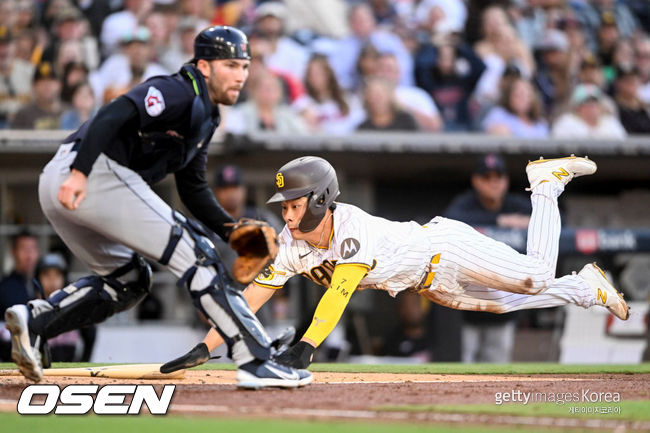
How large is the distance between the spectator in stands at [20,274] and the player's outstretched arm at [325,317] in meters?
4.32

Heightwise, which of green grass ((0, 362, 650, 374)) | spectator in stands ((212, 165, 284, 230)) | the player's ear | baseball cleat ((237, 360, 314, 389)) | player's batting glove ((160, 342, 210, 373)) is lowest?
green grass ((0, 362, 650, 374))

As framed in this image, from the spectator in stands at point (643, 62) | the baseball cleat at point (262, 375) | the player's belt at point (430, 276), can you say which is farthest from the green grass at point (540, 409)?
the spectator in stands at point (643, 62)

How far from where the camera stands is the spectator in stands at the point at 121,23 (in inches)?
404

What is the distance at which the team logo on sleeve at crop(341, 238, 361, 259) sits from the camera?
479 cm

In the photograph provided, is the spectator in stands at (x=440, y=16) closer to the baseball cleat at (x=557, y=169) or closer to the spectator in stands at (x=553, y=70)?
the spectator in stands at (x=553, y=70)

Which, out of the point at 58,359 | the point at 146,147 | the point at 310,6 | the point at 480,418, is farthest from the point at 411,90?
the point at 480,418

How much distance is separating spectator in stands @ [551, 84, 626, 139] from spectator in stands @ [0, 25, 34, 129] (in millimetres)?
5662

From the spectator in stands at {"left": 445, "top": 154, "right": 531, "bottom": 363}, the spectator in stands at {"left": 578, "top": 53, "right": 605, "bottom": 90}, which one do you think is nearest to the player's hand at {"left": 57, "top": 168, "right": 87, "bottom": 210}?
the spectator in stands at {"left": 445, "top": 154, "right": 531, "bottom": 363}

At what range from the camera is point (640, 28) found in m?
12.5

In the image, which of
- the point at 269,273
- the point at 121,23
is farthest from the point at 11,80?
the point at 269,273

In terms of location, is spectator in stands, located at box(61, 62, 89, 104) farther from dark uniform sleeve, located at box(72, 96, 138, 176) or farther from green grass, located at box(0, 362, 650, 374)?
dark uniform sleeve, located at box(72, 96, 138, 176)

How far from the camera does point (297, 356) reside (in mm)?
4586

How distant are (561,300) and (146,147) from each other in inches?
107

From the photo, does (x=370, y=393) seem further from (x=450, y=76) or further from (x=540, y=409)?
(x=450, y=76)
